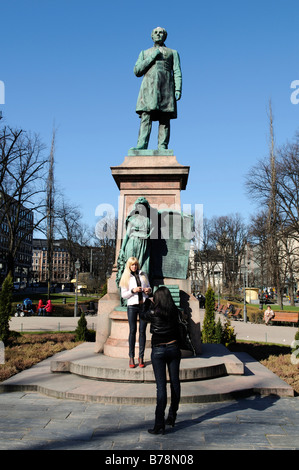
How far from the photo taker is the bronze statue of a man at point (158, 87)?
32.9 feet

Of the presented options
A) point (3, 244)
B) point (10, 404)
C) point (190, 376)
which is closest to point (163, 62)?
point (190, 376)

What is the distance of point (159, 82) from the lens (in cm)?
1005

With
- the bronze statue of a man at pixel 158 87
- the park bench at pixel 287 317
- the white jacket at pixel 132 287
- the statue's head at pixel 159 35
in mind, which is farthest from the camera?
the park bench at pixel 287 317

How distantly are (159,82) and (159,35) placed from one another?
1.29 m

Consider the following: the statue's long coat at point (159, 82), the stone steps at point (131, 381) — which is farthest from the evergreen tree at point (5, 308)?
the statue's long coat at point (159, 82)

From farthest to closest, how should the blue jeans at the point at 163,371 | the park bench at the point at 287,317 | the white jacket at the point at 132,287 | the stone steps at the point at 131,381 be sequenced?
the park bench at the point at 287,317 < the white jacket at the point at 132,287 < the stone steps at the point at 131,381 < the blue jeans at the point at 163,371

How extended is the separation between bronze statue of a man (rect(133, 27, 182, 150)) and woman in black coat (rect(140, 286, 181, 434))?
6.16 metres

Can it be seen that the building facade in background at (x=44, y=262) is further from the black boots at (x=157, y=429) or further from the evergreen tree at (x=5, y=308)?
the black boots at (x=157, y=429)

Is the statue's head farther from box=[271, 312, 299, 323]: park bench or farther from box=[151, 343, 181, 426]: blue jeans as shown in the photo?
box=[271, 312, 299, 323]: park bench

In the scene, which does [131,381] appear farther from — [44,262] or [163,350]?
[44,262]

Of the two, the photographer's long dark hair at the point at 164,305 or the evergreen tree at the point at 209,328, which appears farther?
the evergreen tree at the point at 209,328

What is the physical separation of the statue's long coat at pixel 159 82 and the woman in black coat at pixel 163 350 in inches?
262

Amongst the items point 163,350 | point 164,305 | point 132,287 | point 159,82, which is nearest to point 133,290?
point 132,287
